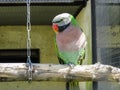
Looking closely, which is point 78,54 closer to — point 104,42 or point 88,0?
point 104,42

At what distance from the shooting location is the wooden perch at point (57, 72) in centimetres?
202

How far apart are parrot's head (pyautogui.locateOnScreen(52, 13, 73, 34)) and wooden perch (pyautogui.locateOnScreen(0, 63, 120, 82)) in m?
0.41

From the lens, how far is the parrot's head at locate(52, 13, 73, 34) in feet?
7.96


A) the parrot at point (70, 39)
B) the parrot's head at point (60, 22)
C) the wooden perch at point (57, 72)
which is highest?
the parrot's head at point (60, 22)

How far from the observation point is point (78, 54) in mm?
2488

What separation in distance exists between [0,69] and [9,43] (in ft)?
6.75

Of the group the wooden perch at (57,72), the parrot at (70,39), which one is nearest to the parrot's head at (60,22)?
the parrot at (70,39)

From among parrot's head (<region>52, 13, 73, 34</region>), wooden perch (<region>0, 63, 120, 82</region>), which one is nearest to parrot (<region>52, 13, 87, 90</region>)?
parrot's head (<region>52, 13, 73, 34</region>)

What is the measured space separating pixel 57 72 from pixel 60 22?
1.62ft

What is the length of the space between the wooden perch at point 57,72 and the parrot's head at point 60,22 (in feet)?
1.36

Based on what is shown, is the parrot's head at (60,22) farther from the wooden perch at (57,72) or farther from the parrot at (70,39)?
the wooden perch at (57,72)

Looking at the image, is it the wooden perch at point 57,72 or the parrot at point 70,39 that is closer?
the wooden perch at point 57,72

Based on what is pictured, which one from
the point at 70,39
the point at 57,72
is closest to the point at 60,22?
the point at 70,39

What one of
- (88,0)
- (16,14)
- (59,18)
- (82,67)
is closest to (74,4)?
(88,0)
